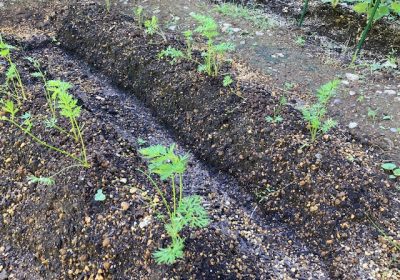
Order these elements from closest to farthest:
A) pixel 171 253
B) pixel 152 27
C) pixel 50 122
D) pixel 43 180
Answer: pixel 171 253 < pixel 43 180 < pixel 50 122 < pixel 152 27

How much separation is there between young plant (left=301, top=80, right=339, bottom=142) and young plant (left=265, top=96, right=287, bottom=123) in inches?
6.4

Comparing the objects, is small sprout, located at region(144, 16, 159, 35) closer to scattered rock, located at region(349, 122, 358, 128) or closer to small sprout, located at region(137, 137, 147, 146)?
small sprout, located at region(137, 137, 147, 146)

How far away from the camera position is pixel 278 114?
3.05 m

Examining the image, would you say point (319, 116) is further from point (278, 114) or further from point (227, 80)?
point (227, 80)

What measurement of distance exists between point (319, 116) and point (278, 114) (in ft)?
1.01

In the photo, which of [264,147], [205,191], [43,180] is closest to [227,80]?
[264,147]

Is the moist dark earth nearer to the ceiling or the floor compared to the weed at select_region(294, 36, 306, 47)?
nearer to the floor

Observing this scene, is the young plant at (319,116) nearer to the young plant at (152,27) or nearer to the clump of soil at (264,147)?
the clump of soil at (264,147)

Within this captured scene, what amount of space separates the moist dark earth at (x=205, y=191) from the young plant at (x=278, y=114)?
38 mm

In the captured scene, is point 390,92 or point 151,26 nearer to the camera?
point 390,92

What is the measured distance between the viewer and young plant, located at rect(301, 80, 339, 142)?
276 cm

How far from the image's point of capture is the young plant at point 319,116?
2.76 m

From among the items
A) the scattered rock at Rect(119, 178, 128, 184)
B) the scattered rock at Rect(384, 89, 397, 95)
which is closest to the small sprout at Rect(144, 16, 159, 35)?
the scattered rock at Rect(119, 178, 128, 184)

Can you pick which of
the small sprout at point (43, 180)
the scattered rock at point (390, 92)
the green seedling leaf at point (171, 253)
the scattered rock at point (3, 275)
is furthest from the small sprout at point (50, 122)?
the scattered rock at point (390, 92)
